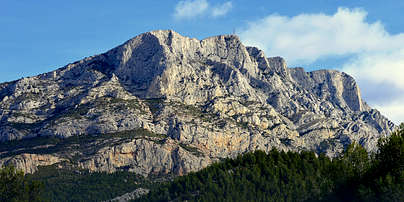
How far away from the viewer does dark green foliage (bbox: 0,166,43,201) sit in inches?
6949

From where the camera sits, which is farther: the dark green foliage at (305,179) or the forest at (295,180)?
the forest at (295,180)

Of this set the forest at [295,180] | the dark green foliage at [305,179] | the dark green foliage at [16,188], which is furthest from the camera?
the dark green foliage at [16,188]

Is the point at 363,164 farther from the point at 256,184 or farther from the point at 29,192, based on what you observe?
the point at 29,192

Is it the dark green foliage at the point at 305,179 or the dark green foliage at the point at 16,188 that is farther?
the dark green foliage at the point at 16,188

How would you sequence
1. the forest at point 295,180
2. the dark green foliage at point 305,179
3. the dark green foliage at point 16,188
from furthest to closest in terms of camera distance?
1. the dark green foliage at point 16,188
2. the forest at point 295,180
3. the dark green foliage at point 305,179

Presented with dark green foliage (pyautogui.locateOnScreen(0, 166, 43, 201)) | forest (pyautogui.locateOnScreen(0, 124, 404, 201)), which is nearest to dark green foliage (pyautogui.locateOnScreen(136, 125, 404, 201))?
forest (pyautogui.locateOnScreen(0, 124, 404, 201))

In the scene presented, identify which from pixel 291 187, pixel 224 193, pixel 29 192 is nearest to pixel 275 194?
pixel 291 187

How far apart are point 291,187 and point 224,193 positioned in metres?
20.6

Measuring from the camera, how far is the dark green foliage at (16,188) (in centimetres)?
17650

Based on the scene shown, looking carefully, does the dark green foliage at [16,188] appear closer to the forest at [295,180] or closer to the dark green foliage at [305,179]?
the forest at [295,180]

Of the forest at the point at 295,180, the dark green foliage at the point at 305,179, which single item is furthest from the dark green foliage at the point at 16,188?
the dark green foliage at the point at 305,179

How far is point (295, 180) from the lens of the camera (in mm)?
171750

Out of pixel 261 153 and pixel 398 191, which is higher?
pixel 261 153

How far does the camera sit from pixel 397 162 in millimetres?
139125
